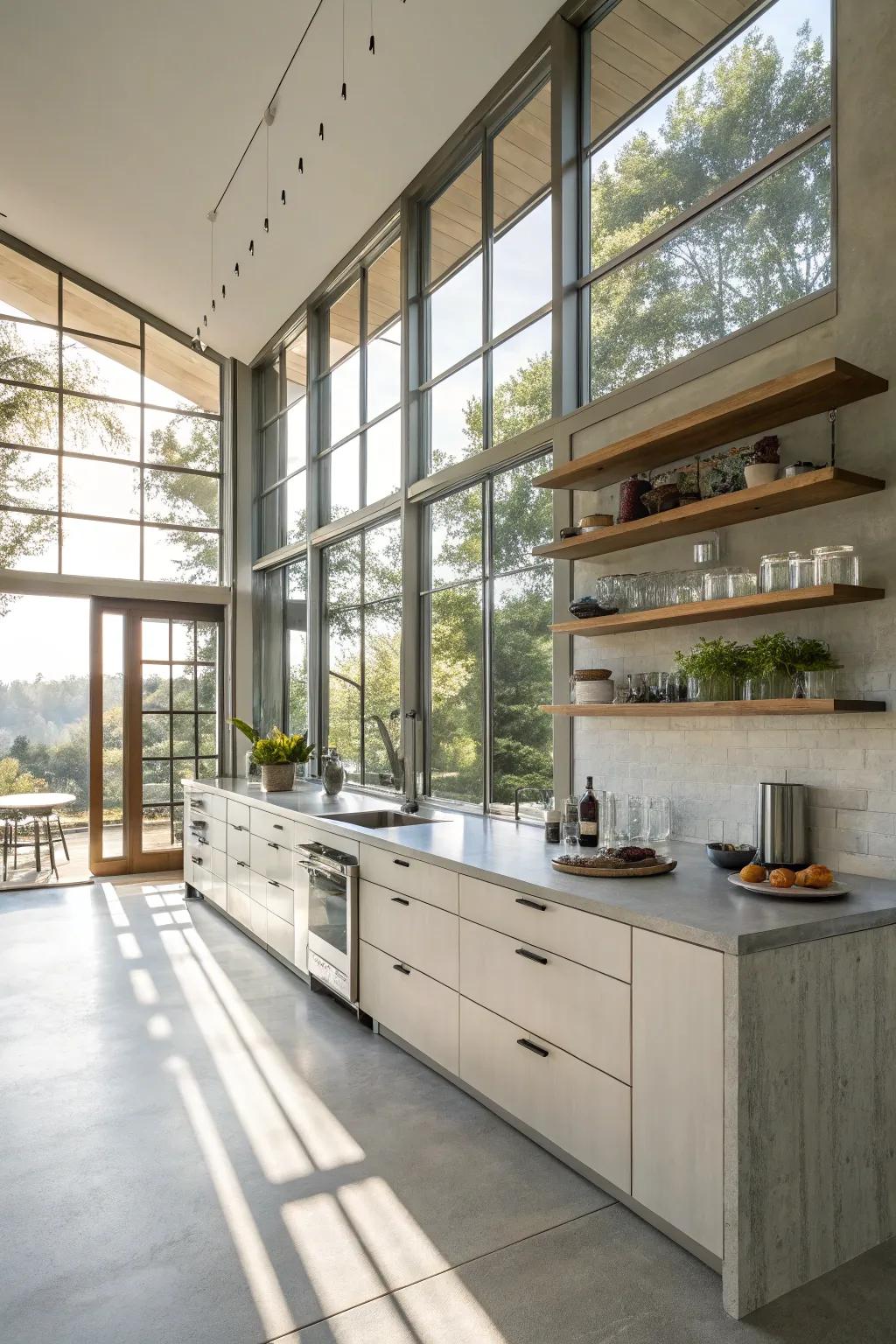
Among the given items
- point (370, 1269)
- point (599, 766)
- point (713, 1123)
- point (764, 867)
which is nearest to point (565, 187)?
point (599, 766)

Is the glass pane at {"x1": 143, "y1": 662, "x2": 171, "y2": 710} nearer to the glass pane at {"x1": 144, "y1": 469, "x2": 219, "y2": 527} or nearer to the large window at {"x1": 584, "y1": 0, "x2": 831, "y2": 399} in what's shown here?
the glass pane at {"x1": 144, "y1": 469, "x2": 219, "y2": 527}

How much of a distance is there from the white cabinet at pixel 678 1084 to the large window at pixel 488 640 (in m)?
1.88

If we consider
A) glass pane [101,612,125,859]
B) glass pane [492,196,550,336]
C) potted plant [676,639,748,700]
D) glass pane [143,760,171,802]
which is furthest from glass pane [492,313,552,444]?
glass pane [143,760,171,802]

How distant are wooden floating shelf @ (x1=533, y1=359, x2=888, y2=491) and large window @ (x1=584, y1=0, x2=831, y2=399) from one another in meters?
0.40

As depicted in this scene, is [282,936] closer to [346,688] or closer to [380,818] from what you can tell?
[380,818]

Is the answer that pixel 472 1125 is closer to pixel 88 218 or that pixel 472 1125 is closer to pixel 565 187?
pixel 565 187

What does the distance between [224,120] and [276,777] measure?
12.9ft

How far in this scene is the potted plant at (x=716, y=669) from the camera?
2832 millimetres

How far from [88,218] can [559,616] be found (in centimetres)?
509

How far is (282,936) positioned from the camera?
15.3ft

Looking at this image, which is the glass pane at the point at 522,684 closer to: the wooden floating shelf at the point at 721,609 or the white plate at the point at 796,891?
the wooden floating shelf at the point at 721,609

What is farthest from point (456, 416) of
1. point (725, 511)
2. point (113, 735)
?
point (113, 735)

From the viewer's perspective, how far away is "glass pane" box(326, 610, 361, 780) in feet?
19.6

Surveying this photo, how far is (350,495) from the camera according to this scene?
20.2 feet
